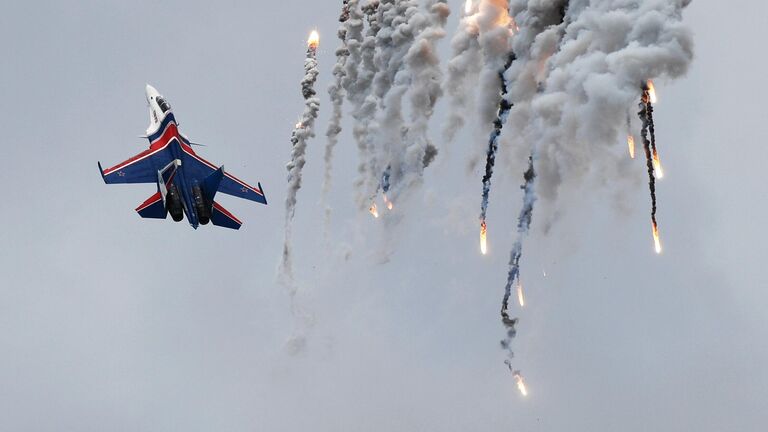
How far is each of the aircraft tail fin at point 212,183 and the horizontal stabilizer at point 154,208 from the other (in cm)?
376

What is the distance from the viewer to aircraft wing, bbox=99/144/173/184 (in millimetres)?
70000

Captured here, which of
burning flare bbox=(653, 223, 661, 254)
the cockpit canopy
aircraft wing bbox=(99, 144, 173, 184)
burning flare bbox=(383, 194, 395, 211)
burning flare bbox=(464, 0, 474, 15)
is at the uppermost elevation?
the cockpit canopy

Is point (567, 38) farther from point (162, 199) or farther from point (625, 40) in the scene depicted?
point (162, 199)

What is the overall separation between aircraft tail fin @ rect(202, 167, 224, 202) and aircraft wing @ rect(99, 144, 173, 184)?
13.1 ft

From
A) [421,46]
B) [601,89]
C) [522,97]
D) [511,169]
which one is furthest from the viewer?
[421,46]

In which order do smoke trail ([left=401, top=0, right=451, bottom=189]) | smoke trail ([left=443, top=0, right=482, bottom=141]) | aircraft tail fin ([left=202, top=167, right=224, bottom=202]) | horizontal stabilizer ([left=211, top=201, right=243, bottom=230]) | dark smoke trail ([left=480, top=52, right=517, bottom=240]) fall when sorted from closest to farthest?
dark smoke trail ([left=480, top=52, right=517, bottom=240]), smoke trail ([left=443, top=0, right=482, bottom=141]), smoke trail ([left=401, top=0, right=451, bottom=189]), aircraft tail fin ([left=202, top=167, right=224, bottom=202]), horizontal stabilizer ([left=211, top=201, right=243, bottom=230])

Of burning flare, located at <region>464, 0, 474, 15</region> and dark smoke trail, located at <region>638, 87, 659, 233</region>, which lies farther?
burning flare, located at <region>464, 0, 474, 15</region>

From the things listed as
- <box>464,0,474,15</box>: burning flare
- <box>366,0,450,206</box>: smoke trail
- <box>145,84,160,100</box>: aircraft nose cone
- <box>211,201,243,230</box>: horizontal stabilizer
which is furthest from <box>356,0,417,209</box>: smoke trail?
<box>145,84,160,100</box>: aircraft nose cone

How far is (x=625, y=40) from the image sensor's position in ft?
121

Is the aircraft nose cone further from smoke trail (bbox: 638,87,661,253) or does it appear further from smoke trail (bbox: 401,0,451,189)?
smoke trail (bbox: 638,87,661,253)

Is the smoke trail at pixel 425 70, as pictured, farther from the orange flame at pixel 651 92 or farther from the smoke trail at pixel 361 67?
the orange flame at pixel 651 92

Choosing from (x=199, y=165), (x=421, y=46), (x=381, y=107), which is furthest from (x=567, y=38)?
(x=199, y=165)

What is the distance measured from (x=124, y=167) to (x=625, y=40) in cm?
4396

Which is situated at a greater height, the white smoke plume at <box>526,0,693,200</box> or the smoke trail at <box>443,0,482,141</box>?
the smoke trail at <box>443,0,482,141</box>
